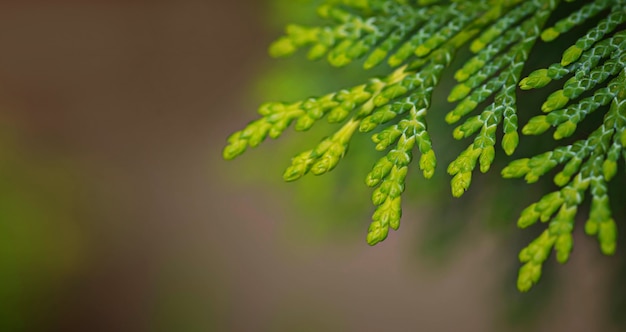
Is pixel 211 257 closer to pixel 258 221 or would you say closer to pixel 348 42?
pixel 258 221

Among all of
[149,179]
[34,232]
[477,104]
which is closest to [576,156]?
[477,104]

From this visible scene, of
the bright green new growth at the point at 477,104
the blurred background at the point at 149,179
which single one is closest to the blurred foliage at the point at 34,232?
the blurred background at the point at 149,179

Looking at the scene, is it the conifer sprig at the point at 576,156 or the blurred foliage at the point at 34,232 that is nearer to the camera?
the conifer sprig at the point at 576,156

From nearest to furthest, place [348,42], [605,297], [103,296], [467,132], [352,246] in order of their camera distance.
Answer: [467,132] → [348,42] → [605,297] → [352,246] → [103,296]

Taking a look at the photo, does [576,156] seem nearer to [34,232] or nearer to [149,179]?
[149,179]

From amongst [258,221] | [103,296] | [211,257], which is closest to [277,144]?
[258,221]

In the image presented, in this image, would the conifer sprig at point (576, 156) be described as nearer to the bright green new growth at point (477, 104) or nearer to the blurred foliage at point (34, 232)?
the bright green new growth at point (477, 104)
